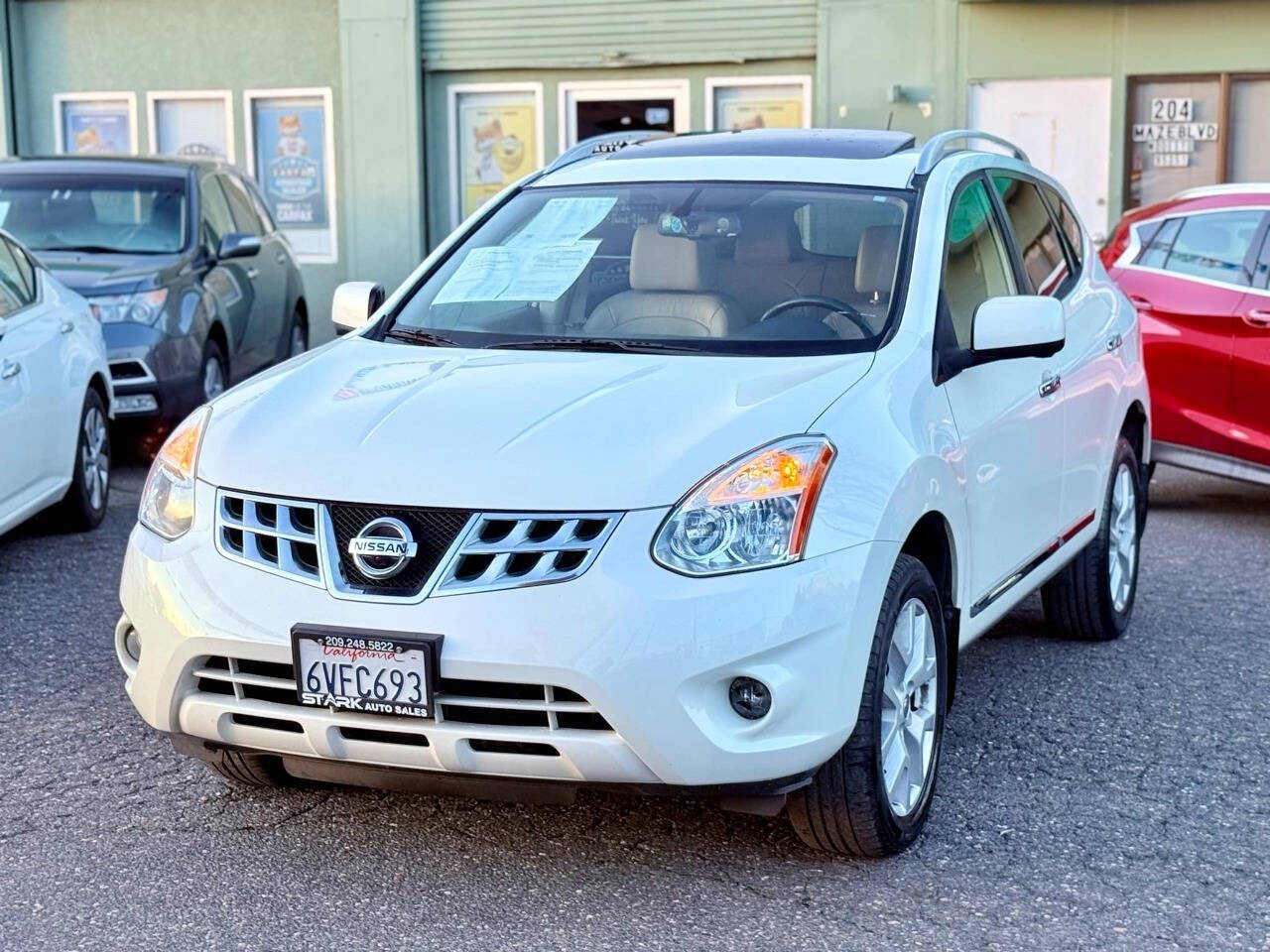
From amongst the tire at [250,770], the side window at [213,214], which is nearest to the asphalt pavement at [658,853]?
the tire at [250,770]

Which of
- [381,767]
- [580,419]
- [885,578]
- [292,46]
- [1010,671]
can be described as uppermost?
[292,46]

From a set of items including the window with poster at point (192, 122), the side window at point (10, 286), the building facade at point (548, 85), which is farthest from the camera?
the window with poster at point (192, 122)

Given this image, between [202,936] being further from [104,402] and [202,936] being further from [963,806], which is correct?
[104,402]

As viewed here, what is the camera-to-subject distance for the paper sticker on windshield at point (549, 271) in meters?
5.09

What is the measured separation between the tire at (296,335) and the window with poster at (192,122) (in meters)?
5.69

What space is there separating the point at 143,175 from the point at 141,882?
7.51m

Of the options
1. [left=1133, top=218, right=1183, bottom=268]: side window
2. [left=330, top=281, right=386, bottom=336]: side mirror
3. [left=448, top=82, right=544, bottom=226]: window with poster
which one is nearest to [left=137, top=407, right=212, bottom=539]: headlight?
[left=330, top=281, right=386, bottom=336]: side mirror

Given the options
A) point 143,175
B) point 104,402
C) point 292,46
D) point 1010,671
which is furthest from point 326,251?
point 1010,671

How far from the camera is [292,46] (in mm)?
18047

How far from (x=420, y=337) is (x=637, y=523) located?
4.79ft

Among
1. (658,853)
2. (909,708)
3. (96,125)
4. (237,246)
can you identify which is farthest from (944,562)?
(96,125)

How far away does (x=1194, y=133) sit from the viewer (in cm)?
1552

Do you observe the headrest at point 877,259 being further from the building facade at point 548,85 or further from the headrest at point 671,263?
the building facade at point 548,85

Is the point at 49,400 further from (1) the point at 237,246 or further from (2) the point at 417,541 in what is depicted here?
(2) the point at 417,541
